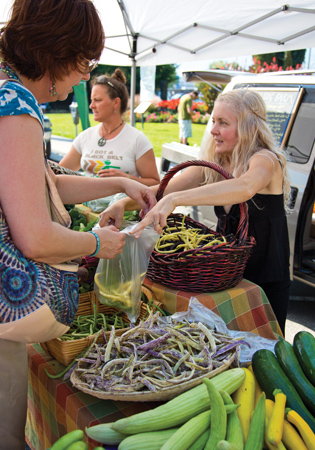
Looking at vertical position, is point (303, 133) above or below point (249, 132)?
below

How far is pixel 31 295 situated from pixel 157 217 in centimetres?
80

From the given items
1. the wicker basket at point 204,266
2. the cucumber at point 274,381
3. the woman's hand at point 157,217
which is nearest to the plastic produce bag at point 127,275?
the woman's hand at point 157,217

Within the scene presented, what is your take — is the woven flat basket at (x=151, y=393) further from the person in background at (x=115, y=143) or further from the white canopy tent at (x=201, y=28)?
the white canopy tent at (x=201, y=28)

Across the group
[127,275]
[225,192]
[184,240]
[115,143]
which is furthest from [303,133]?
[127,275]

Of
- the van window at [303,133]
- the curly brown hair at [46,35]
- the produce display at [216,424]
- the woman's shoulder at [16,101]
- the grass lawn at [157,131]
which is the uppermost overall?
the curly brown hair at [46,35]

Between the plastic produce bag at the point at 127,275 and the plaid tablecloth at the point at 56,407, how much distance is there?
356 millimetres

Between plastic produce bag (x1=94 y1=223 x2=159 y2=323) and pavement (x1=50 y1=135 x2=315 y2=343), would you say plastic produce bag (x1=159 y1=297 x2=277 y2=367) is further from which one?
pavement (x1=50 y1=135 x2=315 y2=343)

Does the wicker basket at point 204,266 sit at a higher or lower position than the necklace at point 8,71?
lower

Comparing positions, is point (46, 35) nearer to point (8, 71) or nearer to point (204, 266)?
point (8, 71)

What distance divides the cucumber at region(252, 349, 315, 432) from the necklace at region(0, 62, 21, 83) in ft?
4.20

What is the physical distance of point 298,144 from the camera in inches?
153

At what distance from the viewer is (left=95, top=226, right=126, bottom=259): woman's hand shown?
1.48 meters

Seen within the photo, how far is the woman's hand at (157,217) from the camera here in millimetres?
1813

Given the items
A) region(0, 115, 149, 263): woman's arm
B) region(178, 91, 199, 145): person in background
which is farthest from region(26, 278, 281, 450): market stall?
region(178, 91, 199, 145): person in background
